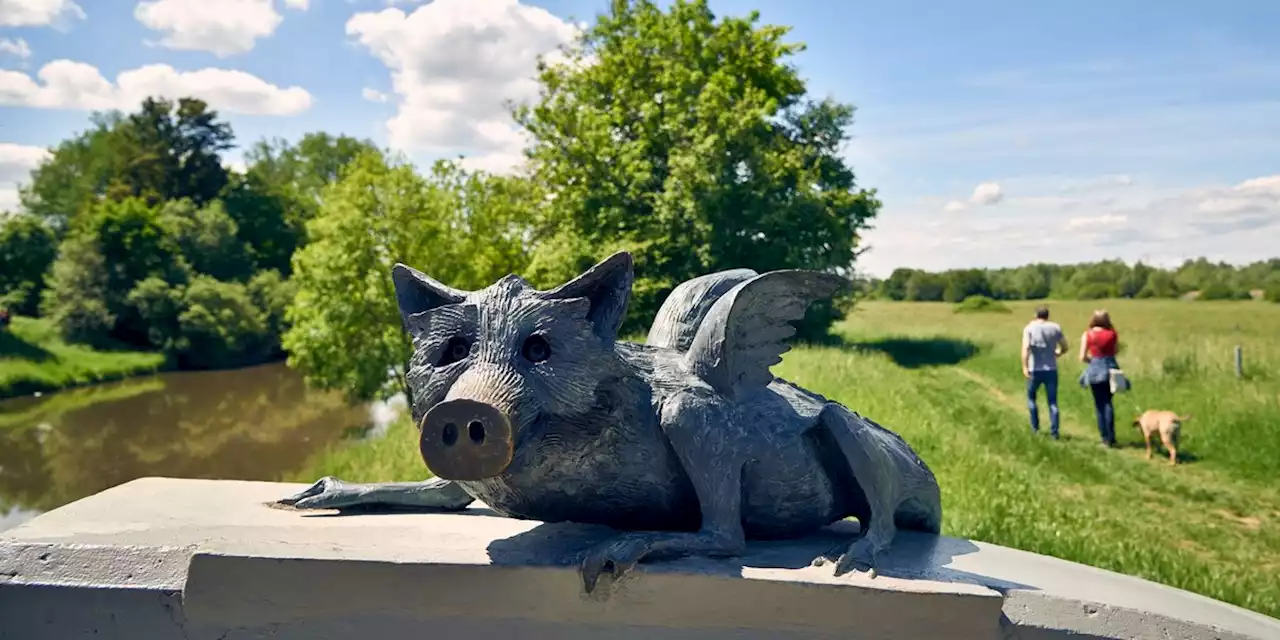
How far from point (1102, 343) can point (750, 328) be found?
888 cm

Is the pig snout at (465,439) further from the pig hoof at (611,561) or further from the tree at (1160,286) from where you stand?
the tree at (1160,286)

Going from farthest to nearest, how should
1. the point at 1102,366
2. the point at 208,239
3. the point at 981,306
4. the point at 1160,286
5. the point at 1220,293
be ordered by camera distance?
the point at 981,306 → the point at 1160,286 → the point at 208,239 → the point at 1220,293 → the point at 1102,366

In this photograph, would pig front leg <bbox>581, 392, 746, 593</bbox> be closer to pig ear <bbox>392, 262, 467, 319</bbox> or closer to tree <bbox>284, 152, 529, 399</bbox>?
pig ear <bbox>392, 262, 467, 319</bbox>

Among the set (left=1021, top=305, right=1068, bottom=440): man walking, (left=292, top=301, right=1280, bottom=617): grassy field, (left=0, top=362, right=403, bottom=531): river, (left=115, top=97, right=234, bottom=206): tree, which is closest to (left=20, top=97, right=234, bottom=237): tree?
(left=115, top=97, right=234, bottom=206): tree

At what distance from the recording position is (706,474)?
101 inches

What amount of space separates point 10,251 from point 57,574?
34.1 meters

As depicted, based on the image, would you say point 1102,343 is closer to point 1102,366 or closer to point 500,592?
point 1102,366

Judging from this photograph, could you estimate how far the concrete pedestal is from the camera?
243 centimetres

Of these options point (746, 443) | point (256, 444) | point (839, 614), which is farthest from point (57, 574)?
point (256, 444)

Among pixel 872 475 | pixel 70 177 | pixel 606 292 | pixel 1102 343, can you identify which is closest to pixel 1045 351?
pixel 1102 343

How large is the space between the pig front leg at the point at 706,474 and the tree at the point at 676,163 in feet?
51.7

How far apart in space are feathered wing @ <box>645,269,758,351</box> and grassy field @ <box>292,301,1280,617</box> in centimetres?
368

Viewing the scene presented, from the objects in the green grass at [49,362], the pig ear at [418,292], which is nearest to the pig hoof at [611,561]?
the pig ear at [418,292]

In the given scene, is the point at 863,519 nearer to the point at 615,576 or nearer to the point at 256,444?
the point at 615,576
